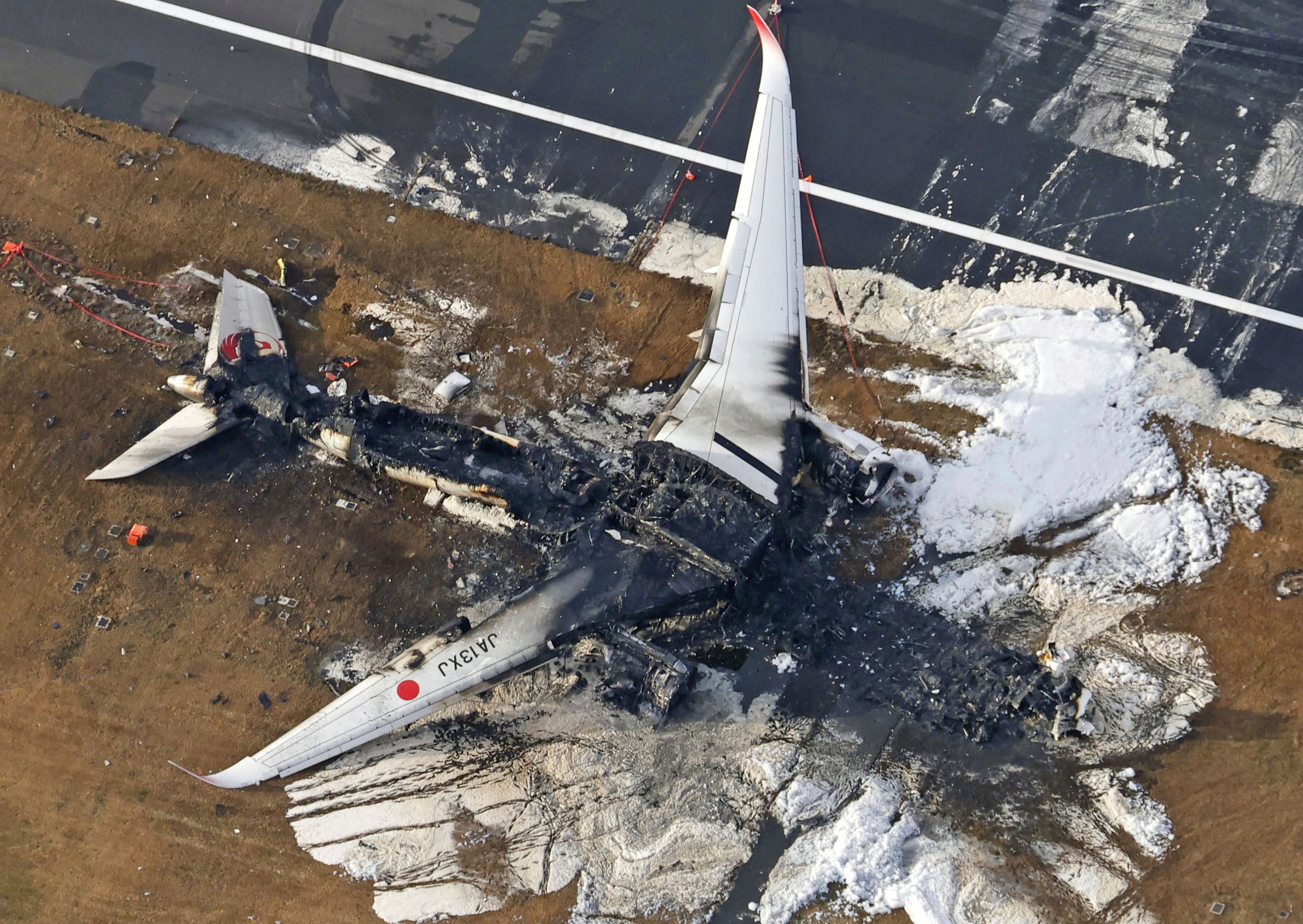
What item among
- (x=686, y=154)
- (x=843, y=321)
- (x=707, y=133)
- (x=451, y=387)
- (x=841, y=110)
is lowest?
(x=451, y=387)

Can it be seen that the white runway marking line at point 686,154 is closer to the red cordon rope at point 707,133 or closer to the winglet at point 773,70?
the red cordon rope at point 707,133

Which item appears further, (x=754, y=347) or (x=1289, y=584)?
(x=1289, y=584)

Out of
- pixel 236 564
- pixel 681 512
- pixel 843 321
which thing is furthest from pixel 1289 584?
pixel 236 564

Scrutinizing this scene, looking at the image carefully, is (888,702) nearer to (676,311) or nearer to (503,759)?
(503,759)

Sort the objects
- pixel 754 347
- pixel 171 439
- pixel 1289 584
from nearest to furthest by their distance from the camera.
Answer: pixel 754 347, pixel 1289 584, pixel 171 439

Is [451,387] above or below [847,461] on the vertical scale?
below

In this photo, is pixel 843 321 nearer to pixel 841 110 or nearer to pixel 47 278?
pixel 841 110

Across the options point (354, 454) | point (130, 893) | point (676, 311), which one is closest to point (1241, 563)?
point (676, 311)
